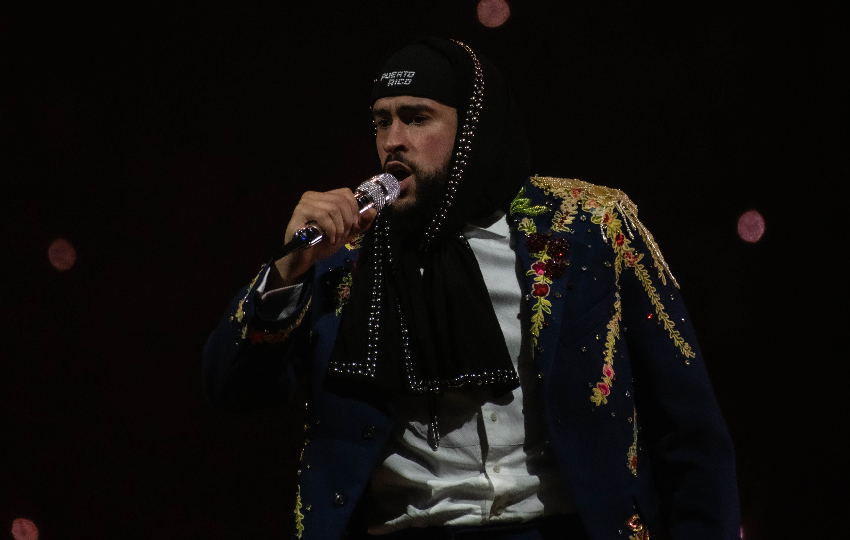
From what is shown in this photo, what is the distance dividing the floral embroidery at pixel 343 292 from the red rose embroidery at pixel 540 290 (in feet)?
Result: 1.24

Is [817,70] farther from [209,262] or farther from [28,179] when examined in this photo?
[28,179]

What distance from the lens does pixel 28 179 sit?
2.28 m

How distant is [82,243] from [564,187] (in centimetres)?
144

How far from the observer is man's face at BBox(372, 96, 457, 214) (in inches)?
63.5

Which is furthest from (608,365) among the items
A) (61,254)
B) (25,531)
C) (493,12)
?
(25,531)

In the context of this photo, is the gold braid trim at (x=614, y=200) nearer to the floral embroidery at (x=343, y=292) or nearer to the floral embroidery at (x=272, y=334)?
the floral embroidery at (x=343, y=292)

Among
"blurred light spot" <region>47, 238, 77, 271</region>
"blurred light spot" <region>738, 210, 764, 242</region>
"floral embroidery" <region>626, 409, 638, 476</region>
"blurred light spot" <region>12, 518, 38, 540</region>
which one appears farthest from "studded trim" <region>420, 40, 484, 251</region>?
"blurred light spot" <region>12, 518, 38, 540</region>

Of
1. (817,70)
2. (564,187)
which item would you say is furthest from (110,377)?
(817,70)

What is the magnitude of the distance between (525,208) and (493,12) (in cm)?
85

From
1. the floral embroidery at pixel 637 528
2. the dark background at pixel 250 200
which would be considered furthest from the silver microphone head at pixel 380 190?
the dark background at pixel 250 200

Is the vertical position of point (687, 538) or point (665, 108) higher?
point (665, 108)

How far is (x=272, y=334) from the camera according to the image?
4.62 feet

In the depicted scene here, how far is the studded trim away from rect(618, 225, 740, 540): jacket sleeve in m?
0.36

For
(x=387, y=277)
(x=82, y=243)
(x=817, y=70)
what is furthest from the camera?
(x=82, y=243)
